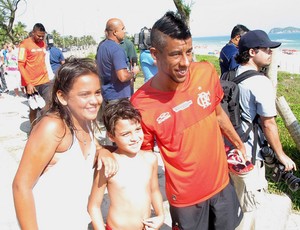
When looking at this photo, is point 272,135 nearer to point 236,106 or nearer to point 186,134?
point 236,106

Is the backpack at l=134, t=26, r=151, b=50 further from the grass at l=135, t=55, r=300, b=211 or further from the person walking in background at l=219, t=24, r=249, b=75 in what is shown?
the grass at l=135, t=55, r=300, b=211

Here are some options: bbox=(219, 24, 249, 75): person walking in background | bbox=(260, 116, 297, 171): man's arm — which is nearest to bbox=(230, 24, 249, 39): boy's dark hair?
bbox=(219, 24, 249, 75): person walking in background

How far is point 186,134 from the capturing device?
1.89 m

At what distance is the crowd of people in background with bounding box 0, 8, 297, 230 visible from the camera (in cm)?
155

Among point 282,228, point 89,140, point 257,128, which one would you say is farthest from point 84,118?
point 282,228

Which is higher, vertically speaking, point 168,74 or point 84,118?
point 168,74

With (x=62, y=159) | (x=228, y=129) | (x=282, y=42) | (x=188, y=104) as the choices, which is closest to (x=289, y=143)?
(x=228, y=129)

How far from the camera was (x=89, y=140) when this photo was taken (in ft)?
5.94

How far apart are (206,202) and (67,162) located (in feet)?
3.20

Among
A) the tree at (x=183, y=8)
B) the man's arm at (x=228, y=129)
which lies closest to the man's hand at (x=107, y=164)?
the man's arm at (x=228, y=129)

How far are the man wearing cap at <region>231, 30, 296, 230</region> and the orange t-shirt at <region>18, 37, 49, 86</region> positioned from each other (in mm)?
4055

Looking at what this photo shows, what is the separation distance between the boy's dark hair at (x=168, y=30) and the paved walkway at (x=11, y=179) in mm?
1874

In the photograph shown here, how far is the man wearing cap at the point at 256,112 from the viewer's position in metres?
2.31

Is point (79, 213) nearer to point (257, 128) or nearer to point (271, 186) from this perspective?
point (257, 128)
